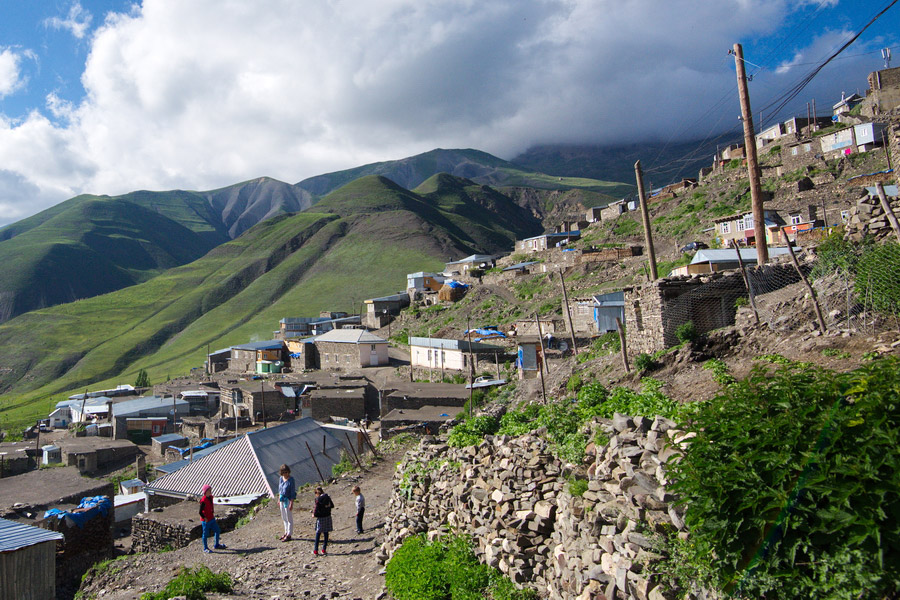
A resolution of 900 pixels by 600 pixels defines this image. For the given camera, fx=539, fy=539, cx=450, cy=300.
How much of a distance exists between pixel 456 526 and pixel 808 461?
5.72 meters

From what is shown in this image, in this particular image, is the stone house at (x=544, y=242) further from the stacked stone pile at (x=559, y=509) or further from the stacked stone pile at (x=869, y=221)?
the stacked stone pile at (x=559, y=509)

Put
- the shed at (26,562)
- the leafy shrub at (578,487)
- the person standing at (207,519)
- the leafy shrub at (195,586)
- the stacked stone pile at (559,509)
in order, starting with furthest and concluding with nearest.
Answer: the person standing at (207,519) → the shed at (26,562) → the leafy shrub at (195,586) → the leafy shrub at (578,487) → the stacked stone pile at (559,509)

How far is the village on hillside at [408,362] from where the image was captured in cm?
1291

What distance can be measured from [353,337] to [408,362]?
6561 mm

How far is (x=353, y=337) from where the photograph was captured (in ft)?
169

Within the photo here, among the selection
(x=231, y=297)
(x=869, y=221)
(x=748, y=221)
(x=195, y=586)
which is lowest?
(x=195, y=586)

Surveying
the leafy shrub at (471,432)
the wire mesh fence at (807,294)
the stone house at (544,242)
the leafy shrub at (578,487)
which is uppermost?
the stone house at (544,242)

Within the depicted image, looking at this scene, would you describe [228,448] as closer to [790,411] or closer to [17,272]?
[790,411]

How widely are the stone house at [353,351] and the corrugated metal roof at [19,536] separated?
37.4 m

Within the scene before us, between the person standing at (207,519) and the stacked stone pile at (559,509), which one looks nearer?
the stacked stone pile at (559,509)

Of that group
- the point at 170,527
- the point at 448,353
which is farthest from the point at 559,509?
the point at 448,353

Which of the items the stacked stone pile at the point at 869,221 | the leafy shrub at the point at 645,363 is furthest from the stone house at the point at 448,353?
the stacked stone pile at the point at 869,221

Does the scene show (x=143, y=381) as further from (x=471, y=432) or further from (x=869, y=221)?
(x=869, y=221)

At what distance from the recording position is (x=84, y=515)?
47.9 feet
